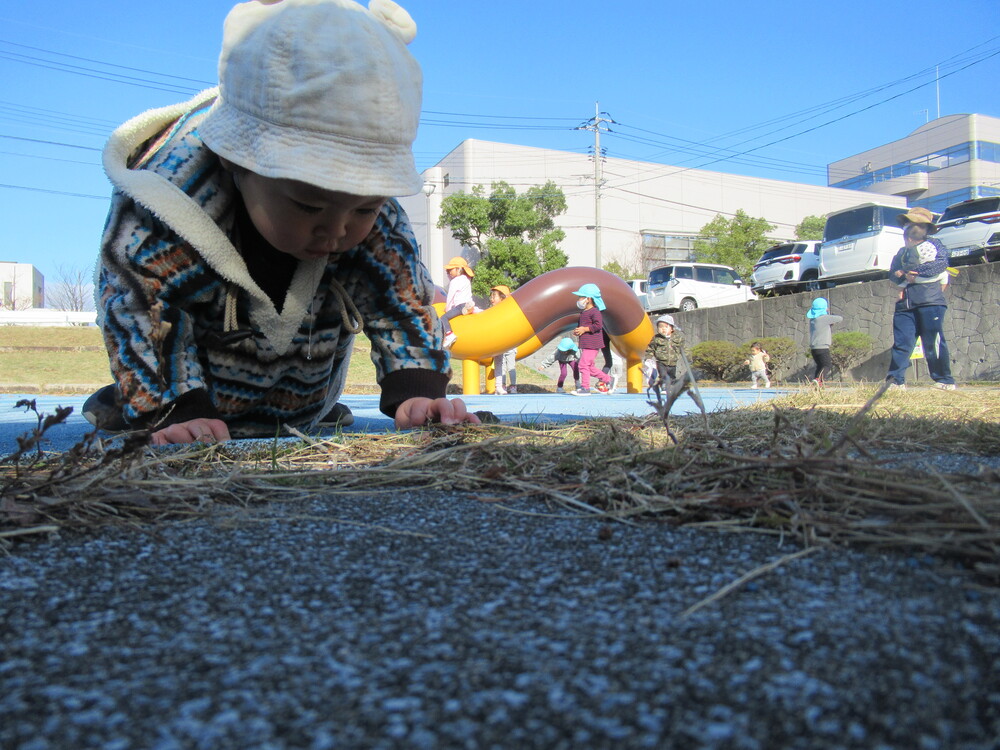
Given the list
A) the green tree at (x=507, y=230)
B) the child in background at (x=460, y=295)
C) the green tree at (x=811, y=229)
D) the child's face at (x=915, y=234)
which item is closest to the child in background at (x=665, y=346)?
the child in background at (x=460, y=295)

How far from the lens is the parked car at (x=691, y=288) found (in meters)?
18.5

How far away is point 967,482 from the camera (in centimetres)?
83

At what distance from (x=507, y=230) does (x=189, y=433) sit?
2751 centimetres

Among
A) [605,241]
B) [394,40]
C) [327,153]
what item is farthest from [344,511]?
[605,241]

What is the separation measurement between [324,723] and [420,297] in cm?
166

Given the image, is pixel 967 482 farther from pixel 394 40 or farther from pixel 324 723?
pixel 394 40

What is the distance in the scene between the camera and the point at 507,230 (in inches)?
1118

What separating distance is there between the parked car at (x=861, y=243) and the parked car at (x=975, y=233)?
0.86m

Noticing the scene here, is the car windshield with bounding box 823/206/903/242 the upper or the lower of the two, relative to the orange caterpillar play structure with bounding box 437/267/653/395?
upper

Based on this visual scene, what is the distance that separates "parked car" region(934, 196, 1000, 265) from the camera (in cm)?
1224

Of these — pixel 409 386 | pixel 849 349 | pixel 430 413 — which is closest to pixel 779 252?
pixel 849 349

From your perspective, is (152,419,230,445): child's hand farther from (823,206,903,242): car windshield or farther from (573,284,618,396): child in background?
(823,206,903,242): car windshield

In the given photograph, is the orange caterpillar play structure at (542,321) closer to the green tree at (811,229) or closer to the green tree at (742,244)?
the green tree at (742,244)

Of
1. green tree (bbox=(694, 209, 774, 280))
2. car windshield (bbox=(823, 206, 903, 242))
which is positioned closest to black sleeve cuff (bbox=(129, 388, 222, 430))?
car windshield (bbox=(823, 206, 903, 242))
